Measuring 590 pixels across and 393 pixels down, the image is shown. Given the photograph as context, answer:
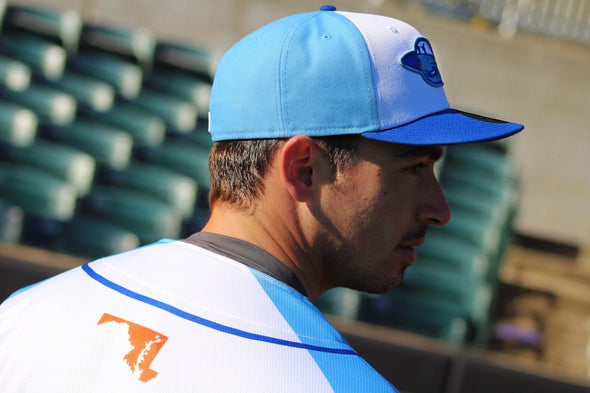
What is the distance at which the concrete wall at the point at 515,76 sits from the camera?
596 cm

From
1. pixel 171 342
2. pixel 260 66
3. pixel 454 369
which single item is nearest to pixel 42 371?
pixel 171 342

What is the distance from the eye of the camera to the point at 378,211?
111 centimetres

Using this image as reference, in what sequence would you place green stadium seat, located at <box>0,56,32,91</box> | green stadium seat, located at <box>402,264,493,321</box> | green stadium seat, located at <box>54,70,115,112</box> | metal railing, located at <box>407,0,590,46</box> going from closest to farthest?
green stadium seat, located at <box>402,264,493,321</box> → green stadium seat, located at <box>0,56,32,91</box> → green stadium seat, located at <box>54,70,115,112</box> → metal railing, located at <box>407,0,590,46</box>

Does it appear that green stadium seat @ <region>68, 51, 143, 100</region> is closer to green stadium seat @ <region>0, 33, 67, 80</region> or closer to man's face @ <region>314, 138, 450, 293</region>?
green stadium seat @ <region>0, 33, 67, 80</region>

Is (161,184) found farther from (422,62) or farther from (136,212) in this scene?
(422,62)

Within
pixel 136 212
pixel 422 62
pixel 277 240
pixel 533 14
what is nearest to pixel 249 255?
pixel 277 240

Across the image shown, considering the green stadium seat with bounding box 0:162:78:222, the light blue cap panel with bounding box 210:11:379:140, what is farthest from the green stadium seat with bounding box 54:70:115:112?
the light blue cap panel with bounding box 210:11:379:140

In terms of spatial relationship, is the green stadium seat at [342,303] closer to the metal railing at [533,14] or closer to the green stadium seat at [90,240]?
the green stadium seat at [90,240]

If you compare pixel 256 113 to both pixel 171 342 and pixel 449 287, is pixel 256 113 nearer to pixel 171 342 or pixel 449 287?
pixel 171 342

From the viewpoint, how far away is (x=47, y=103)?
16.4 ft

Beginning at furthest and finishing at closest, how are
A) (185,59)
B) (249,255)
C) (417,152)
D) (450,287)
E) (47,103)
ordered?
(185,59)
(47,103)
(450,287)
(417,152)
(249,255)

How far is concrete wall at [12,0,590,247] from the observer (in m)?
5.96

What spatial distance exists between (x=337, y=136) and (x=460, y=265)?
4.13 m

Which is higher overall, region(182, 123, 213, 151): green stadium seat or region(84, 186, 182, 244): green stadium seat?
region(182, 123, 213, 151): green stadium seat
